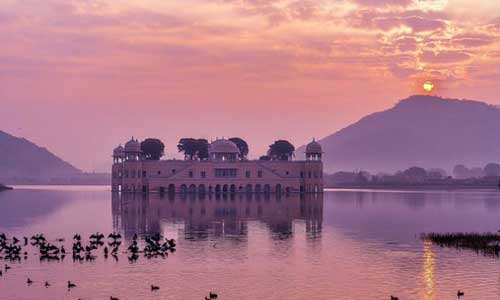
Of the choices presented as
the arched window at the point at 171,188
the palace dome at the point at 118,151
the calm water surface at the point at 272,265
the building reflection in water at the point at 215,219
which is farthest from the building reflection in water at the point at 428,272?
the palace dome at the point at 118,151

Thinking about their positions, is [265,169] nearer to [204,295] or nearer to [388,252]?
[388,252]

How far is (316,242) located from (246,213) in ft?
119

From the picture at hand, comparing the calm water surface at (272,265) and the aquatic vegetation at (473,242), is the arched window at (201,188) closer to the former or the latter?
the calm water surface at (272,265)

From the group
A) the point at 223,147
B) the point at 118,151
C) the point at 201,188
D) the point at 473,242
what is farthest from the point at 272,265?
the point at 118,151

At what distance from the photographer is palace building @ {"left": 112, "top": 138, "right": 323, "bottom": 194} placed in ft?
582

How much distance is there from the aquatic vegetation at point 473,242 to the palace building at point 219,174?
11299 cm

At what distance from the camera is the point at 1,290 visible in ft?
135

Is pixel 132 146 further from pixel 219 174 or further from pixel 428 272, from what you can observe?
pixel 428 272

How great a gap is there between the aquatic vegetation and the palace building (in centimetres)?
11299

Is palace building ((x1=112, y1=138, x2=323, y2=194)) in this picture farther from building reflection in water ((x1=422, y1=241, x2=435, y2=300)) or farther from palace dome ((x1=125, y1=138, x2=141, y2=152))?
building reflection in water ((x1=422, y1=241, x2=435, y2=300))

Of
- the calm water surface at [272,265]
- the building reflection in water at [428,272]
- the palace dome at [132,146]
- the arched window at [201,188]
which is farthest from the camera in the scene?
the palace dome at [132,146]

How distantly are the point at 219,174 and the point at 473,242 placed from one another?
398 feet

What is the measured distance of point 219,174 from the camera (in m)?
180

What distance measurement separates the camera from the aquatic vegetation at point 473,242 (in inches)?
2253
